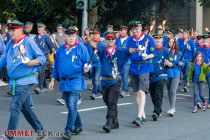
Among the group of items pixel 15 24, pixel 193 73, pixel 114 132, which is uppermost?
pixel 15 24

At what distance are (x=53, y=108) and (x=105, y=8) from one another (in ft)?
36.7

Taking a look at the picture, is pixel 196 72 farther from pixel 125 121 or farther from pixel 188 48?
pixel 188 48

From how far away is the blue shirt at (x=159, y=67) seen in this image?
36.7ft

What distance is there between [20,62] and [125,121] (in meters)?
3.23

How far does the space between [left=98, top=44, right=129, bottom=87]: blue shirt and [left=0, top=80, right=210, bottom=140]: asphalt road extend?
1.00 meters

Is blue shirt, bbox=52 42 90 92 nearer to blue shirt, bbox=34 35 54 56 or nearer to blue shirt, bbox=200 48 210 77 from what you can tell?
blue shirt, bbox=200 48 210 77

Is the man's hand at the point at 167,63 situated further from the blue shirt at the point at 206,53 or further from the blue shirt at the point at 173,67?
the blue shirt at the point at 206,53

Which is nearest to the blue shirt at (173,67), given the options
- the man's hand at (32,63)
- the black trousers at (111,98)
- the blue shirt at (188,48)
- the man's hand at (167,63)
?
the man's hand at (167,63)

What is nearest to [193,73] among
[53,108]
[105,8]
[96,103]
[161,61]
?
[161,61]

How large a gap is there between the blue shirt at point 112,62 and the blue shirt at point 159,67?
142cm

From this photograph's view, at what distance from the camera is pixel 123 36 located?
14.9m

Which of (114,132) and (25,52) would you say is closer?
(25,52)

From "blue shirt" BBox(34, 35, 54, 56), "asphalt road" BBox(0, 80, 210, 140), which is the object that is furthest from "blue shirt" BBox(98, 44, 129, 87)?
"blue shirt" BBox(34, 35, 54, 56)

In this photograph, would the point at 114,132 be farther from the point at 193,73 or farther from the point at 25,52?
the point at 193,73
